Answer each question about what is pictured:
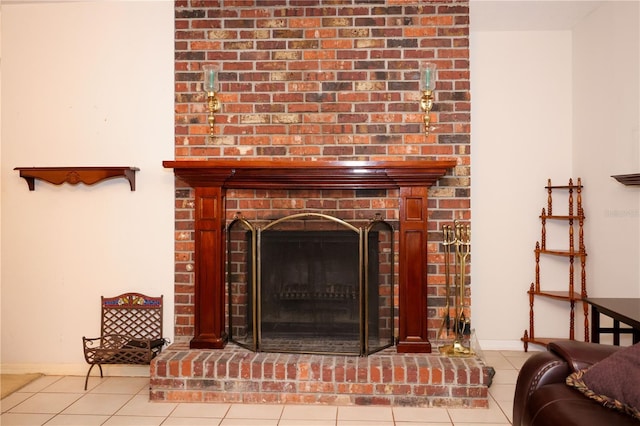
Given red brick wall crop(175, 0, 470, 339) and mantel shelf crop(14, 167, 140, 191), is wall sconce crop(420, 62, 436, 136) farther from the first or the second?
mantel shelf crop(14, 167, 140, 191)

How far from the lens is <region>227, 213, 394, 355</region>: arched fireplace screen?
2.92m

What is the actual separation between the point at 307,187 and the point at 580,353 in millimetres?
1703

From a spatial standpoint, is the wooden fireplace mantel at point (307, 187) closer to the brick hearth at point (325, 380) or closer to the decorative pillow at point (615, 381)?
the brick hearth at point (325, 380)

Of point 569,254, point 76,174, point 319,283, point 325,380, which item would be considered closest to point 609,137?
point 569,254

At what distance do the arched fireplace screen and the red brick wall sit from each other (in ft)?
0.53

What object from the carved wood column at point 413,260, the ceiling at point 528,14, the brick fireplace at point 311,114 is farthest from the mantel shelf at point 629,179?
the ceiling at point 528,14

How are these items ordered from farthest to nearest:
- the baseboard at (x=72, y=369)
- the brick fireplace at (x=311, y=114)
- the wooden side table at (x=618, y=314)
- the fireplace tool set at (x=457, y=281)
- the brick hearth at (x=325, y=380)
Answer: the baseboard at (x=72, y=369) < the brick fireplace at (x=311, y=114) < the fireplace tool set at (x=457, y=281) < the brick hearth at (x=325, y=380) < the wooden side table at (x=618, y=314)

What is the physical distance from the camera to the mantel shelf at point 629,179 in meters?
2.66

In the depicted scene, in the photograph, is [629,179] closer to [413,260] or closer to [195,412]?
[413,260]

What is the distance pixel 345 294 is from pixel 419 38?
64.5 inches

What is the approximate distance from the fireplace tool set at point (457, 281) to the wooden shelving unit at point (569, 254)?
0.86 m

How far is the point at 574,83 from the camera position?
352cm

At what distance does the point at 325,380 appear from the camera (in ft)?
8.61

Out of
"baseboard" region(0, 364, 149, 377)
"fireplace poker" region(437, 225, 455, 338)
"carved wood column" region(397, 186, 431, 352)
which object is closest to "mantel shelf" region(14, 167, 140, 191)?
"baseboard" region(0, 364, 149, 377)
